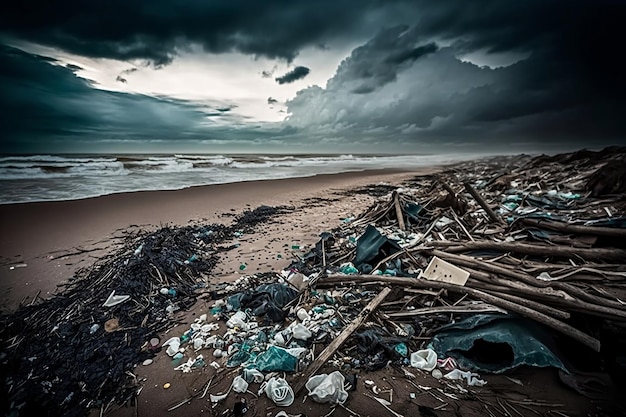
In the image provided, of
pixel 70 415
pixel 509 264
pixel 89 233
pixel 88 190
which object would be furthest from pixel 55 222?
pixel 509 264

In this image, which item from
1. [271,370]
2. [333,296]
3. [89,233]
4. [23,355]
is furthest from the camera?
[89,233]

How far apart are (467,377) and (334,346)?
4.04 feet

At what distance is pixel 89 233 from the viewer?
20.8ft

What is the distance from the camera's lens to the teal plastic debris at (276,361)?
96.0 inches

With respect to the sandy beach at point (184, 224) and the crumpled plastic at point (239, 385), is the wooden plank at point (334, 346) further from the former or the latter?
the crumpled plastic at point (239, 385)

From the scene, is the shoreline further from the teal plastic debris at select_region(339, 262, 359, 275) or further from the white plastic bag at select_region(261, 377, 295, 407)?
the white plastic bag at select_region(261, 377, 295, 407)

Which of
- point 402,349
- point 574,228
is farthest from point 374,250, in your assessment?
point 574,228

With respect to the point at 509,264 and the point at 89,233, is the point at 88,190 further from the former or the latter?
the point at 509,264

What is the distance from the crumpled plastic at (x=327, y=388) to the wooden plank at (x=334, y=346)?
6cm

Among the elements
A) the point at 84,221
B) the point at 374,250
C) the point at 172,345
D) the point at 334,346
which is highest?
the point at 374,250

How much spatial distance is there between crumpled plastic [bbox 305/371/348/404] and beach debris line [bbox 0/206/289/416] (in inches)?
50.2

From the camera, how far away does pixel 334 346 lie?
8.45 feet

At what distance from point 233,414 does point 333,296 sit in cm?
183

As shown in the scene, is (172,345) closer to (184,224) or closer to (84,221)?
(184,224)
